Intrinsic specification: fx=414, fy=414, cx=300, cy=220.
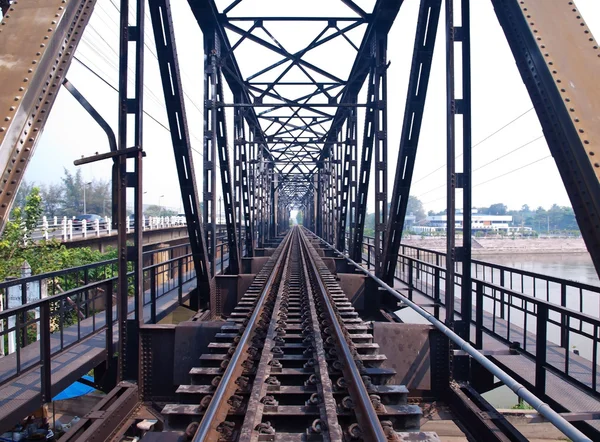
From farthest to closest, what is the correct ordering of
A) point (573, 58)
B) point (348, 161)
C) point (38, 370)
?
1. point (348, 161)
2. point (38, 370)
3. point (573, 58)

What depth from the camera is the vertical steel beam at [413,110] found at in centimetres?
659

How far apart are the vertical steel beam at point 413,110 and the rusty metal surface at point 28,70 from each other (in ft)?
16.8


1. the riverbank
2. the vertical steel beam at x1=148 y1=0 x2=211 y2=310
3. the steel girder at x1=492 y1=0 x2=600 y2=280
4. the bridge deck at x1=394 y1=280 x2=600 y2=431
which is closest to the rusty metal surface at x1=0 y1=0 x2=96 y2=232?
the vertical steel beam at x1=148 y1=0 x2=211 y2=310

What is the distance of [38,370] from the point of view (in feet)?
16.7

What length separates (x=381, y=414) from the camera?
3.30 metres

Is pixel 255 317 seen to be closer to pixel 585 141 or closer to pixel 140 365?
pixel 140 365

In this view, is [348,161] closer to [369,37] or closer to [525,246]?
[369,37]

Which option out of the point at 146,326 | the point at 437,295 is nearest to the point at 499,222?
the point at 437,295

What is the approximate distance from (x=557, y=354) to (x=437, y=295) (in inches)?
125

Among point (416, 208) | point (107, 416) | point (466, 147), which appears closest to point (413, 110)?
point (466, 147)

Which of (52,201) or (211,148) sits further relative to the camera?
(52,201)

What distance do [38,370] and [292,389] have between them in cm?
335

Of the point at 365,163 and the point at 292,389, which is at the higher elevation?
the point at 365,163

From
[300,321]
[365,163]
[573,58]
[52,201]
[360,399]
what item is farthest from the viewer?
[52,201]
